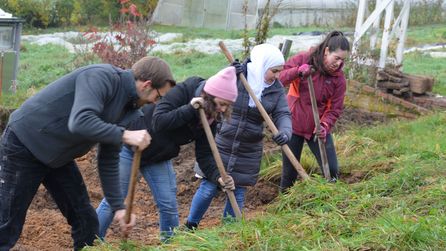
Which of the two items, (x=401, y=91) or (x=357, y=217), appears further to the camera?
(x=401, y=91)

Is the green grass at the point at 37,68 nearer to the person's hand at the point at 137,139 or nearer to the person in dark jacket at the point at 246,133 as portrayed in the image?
the person in dark jacket at the point at 246,133

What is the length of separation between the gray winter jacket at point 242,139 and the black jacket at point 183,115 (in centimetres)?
34

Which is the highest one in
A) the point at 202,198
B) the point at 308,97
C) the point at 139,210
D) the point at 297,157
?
the point at 308,97

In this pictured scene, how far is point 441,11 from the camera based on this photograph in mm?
28984

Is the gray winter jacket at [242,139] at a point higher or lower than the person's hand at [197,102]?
lower

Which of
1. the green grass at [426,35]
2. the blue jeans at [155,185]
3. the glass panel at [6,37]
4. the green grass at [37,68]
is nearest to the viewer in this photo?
the blue jeans at [155,185]

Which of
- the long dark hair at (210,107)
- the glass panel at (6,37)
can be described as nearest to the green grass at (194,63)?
the glass panel at (6,37)

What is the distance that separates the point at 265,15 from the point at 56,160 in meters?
5.95

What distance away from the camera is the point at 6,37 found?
11438 millimetres

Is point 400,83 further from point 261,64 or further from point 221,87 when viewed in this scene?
point 221,87

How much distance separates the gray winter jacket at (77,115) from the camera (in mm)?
4242

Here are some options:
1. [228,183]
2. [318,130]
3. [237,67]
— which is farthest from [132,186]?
[318,130]

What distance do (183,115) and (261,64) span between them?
102 cm

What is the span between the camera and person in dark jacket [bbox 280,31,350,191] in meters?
6.54
